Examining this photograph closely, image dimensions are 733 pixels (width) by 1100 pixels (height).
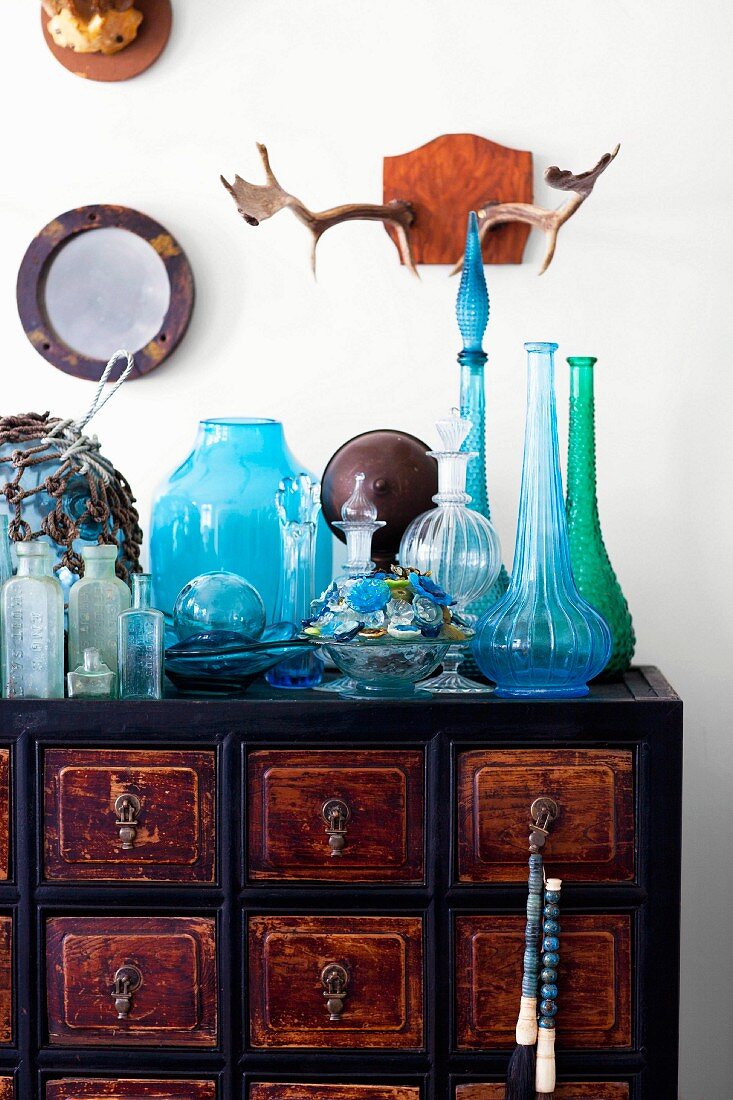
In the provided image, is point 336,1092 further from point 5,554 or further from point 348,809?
point 5,554

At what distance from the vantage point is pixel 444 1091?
4.87 ft

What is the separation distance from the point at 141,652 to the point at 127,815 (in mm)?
204

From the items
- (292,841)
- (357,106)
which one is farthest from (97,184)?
(292,841)

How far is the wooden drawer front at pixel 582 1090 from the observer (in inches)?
58.2

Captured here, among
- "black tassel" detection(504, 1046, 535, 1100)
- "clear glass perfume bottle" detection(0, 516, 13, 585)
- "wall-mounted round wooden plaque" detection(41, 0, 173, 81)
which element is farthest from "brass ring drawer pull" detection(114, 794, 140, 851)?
"wall-mounted round wooden plaque" detection(41, 0, 173, 81)

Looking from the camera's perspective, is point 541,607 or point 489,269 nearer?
point 541,607

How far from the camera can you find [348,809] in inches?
57.9

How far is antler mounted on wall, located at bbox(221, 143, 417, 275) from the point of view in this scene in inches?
70.5

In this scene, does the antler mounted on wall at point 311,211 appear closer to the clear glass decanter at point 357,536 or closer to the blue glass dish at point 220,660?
the clear glass decanter at point 357,536

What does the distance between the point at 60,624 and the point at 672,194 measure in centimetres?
116

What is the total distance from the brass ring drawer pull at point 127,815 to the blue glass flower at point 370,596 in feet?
1.20

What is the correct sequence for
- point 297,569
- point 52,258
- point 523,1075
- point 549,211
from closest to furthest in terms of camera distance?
point 523,1075
point 297,569
point 549,211
point 52,258

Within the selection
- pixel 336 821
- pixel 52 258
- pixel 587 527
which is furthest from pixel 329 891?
pixel 52 258

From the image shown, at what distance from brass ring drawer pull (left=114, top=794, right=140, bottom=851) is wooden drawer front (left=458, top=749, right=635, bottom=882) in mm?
405
